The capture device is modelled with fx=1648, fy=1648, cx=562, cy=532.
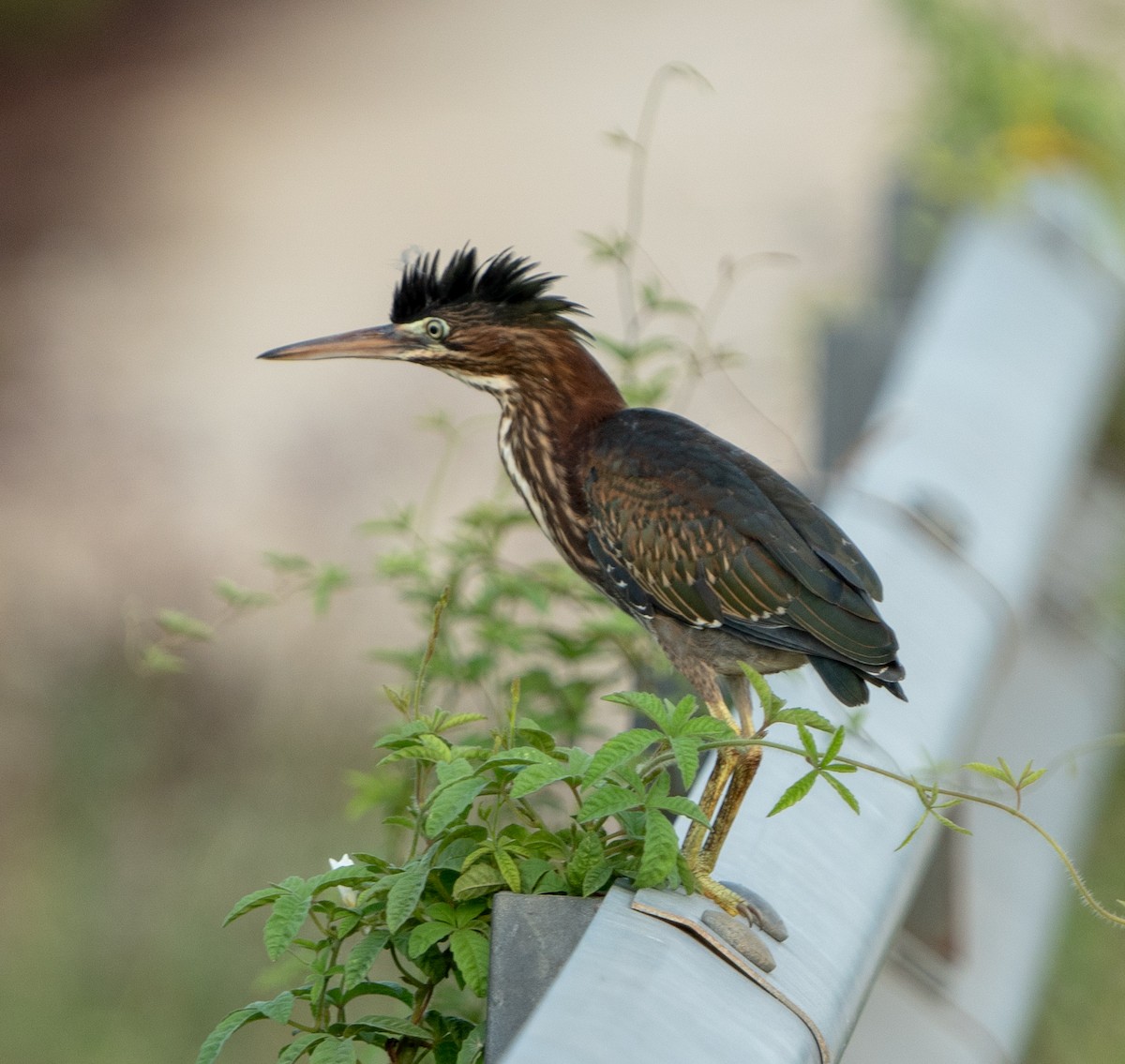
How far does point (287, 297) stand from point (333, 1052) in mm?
6112

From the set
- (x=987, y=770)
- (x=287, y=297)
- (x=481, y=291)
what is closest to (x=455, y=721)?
(x=987, y=770)

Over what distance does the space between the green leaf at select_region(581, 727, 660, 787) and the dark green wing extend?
67 centimetres

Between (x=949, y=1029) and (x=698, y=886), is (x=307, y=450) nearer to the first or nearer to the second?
(x=949, y=1029)

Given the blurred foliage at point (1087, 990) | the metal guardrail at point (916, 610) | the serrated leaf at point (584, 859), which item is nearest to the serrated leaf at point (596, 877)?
the serrated leaf at point (584, 859)

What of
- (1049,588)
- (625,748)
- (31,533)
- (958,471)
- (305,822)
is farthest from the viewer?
(31,533)

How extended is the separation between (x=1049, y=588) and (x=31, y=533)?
3603 millimetres

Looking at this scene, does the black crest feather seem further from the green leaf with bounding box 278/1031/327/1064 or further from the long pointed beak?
the green leaf with bounding box 278/1031/327/1064

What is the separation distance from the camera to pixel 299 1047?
70.2 inches

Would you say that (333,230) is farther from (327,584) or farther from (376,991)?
(376,991)

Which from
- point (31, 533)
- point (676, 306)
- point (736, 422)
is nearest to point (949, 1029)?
point (676, 306)

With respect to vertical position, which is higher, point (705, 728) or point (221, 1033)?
point (705, 728)

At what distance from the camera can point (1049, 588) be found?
13.3ft

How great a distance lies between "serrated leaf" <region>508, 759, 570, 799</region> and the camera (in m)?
1.79

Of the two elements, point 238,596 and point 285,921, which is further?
point 238,596
